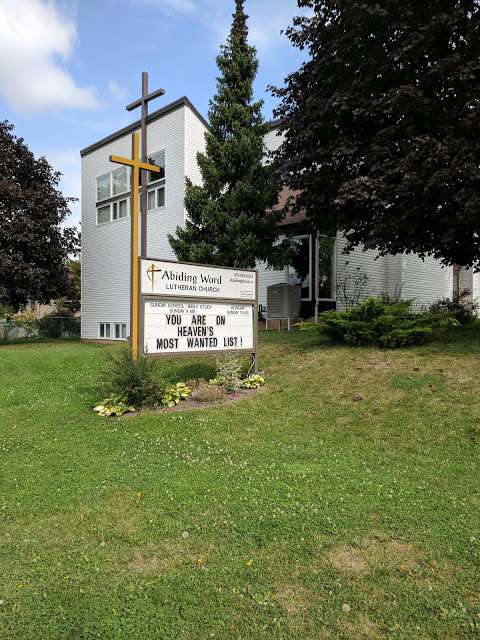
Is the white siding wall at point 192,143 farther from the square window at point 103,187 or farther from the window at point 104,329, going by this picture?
the window at point 104,329

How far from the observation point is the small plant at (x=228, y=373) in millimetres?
7980

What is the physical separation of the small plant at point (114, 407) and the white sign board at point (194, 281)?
5.32 feet

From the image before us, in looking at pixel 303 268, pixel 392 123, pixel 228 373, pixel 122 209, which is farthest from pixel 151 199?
pixel 228 373

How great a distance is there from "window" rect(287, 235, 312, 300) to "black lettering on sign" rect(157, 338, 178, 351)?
8.62 m

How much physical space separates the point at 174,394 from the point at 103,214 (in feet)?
53.7

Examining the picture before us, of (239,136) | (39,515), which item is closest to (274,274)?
(239,136)

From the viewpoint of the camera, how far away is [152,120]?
754 inches

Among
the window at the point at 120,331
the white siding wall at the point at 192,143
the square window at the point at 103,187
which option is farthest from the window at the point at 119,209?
the window at the point at 120,331

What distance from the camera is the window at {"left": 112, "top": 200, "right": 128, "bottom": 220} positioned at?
20625 millimetres

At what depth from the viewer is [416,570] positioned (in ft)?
9.96

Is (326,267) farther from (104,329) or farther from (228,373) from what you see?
(104,329)

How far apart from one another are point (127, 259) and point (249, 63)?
9291 mm

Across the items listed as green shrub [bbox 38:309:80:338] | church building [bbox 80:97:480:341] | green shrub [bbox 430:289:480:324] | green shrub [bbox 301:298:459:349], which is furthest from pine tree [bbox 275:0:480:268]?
green shrub [bbox 38:309:80:338]

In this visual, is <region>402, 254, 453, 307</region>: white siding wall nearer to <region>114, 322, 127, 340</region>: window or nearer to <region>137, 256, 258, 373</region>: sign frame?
<region>137, 256, 258, 373</region>: sign frame
